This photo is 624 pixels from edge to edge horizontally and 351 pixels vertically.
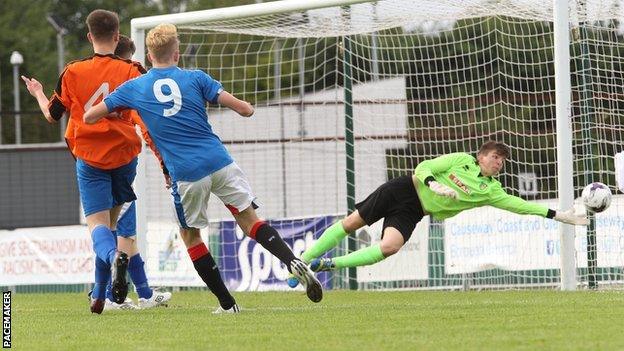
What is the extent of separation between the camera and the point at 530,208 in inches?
437

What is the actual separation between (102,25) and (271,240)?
2068 millimetres

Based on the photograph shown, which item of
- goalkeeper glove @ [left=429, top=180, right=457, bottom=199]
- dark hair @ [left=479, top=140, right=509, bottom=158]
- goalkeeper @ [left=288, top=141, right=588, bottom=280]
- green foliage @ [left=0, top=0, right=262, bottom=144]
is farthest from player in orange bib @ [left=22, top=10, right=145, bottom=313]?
green foliage @ [left=0, top=0, right=262, bottom=144]

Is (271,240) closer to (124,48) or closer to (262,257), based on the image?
(124,48)

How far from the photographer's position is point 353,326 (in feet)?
26.3

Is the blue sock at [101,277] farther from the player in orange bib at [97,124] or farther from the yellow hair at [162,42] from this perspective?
the yellow hair at [162,42]

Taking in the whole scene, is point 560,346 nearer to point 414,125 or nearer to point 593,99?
point 593,99

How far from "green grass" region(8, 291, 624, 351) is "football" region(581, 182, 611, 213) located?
733mm

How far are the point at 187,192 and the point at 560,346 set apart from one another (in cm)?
334

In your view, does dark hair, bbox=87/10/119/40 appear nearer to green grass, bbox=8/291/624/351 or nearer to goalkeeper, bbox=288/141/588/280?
green grass, bbox=8/291/624/351

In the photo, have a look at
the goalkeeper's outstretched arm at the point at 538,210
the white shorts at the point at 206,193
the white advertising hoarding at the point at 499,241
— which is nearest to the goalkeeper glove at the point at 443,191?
the goalkeeper's outstretched arm at the point at 538,210

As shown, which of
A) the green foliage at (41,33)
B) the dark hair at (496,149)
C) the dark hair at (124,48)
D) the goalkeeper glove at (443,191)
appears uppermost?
the green foliage at (41,33)

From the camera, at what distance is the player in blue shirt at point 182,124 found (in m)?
9.05

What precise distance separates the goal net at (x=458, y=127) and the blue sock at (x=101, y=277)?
454cm

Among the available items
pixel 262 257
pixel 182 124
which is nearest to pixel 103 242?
pixel 182 124
